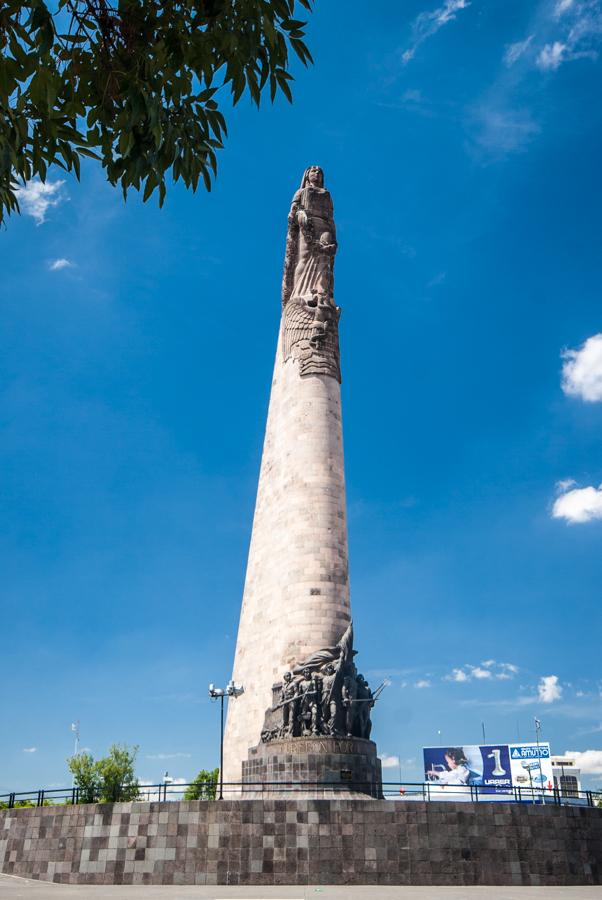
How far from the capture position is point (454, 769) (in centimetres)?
8288

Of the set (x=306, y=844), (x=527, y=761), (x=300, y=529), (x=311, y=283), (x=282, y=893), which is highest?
(x=311, y=283)

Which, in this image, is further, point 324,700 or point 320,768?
point 324,700

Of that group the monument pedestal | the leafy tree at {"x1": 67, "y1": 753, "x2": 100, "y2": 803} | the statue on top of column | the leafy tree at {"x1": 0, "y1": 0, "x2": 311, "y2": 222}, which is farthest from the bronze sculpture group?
the leafy tree at {"x1": 67, "y1": 753, "x2": 100, "y2": 803}

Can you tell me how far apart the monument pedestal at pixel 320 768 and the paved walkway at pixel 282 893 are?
4992 mm

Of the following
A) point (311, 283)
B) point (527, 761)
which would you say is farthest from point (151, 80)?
point (527, 761)

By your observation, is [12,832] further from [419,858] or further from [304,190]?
[304,190]

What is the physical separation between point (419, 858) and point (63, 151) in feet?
63.1

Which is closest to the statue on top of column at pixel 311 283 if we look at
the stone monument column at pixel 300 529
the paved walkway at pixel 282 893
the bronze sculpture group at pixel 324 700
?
the stone monument column at pixel 300 529

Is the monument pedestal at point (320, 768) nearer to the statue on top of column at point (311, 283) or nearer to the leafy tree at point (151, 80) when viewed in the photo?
the statue on top of column at point (311, 283)

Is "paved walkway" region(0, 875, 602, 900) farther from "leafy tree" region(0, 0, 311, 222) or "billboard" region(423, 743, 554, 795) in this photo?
"billboard" region(423, 743, 554, 795)

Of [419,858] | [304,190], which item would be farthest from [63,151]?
[304,190]

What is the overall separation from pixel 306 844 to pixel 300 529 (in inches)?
469

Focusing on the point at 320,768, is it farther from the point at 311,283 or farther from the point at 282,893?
the point at 311,283

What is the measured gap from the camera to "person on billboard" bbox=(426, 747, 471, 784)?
270 feet
